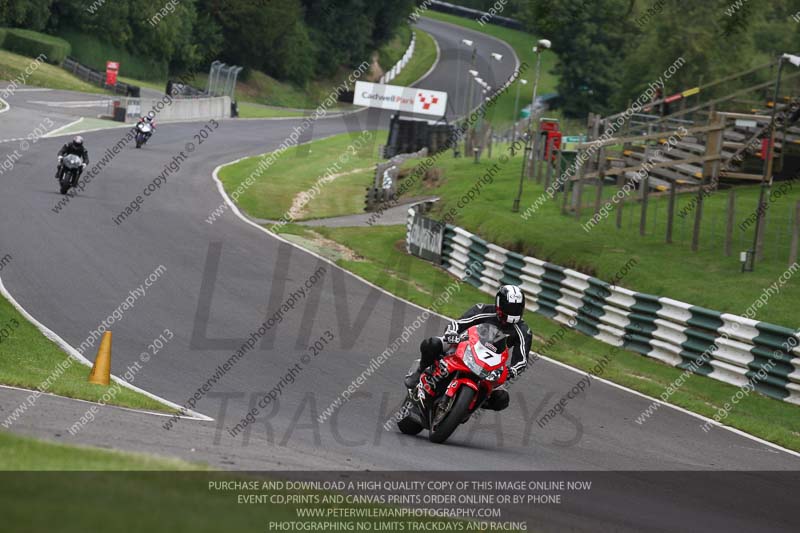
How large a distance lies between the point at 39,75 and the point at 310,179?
24886 mm

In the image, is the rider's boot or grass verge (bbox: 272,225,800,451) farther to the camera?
grass verge (bbox: 272,225,800,451)

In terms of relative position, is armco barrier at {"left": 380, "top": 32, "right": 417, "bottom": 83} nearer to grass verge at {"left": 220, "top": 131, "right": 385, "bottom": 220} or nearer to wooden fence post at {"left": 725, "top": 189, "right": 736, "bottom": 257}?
grass verge at {"left": 220, "top": 131, "right": 385, "bottom": 220}

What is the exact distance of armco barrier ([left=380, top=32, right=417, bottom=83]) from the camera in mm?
97250

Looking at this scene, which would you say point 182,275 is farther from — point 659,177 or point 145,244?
point 659,177

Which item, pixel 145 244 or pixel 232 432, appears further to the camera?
pixel 145 244

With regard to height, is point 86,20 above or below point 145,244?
above

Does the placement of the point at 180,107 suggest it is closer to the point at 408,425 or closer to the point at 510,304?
the point at 408,425

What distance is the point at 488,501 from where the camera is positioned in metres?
8.43

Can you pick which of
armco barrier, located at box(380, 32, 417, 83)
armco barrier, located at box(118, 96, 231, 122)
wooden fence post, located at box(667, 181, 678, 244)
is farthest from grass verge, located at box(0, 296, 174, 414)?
armco barrier, located at box(380, 32, 417, 83)

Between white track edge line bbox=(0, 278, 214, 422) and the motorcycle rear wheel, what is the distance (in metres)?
2.31

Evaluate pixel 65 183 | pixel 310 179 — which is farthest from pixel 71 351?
pixel 310 179

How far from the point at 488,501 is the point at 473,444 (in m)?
2.96

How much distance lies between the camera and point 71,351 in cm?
1540

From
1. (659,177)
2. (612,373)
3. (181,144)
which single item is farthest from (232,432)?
(181,144)
